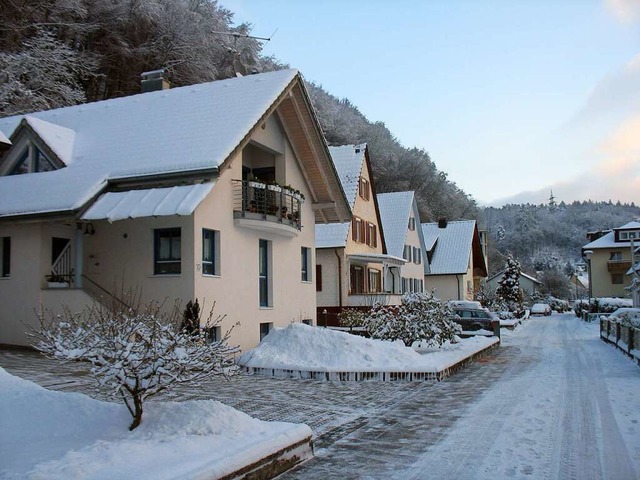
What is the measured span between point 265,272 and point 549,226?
168 meters

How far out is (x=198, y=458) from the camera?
242 inches

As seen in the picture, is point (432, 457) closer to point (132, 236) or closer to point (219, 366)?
point (219, 366)

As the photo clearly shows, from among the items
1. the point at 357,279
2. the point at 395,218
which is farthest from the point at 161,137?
the point at 395,218

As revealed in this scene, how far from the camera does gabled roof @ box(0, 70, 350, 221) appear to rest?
1727cm

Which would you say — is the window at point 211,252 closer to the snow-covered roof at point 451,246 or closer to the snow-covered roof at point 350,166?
the snow-covered roof at point 350,166

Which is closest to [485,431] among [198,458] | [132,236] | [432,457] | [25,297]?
[432,457]

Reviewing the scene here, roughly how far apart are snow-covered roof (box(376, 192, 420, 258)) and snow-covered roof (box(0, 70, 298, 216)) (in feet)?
75.6

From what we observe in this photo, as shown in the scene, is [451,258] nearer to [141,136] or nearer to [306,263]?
[306,263]

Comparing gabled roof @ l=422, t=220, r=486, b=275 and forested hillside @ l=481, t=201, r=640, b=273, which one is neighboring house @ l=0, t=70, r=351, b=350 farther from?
forested hillside @ l=481, t=201, r=640, b=273

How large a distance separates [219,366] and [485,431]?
4.11 meters

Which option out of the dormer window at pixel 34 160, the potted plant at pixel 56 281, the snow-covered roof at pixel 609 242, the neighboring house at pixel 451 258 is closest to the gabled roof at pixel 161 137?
the dormer window at pixel 34 160

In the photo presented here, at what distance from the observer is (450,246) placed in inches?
2247

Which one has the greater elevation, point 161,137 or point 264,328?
point 161,137

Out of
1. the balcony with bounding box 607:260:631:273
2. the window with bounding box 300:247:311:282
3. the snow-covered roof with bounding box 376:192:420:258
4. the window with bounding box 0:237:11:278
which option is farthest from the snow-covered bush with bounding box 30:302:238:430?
the balcony with bounding box 607:260:631:273
